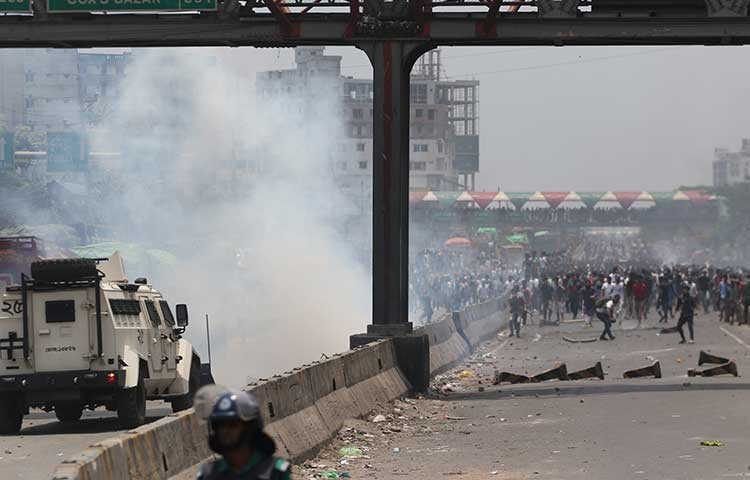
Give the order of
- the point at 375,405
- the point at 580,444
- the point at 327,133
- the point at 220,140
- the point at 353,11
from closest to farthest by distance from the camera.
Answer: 1. the point at 580,444
2. the point at 375,405
3. the point at 353,11
4. the point at 220,140
5. the point at 327,133

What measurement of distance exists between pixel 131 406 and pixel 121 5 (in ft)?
26.8

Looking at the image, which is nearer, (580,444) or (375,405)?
(580,444)

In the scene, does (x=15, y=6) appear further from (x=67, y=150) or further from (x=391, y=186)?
(x=67, y=150)

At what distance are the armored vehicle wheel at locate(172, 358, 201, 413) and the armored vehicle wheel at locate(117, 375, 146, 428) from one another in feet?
5.47

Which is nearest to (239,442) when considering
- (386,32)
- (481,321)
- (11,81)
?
(386,32)

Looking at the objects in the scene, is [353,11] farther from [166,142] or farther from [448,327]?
[166,142]

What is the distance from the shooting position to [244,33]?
88.2 feet

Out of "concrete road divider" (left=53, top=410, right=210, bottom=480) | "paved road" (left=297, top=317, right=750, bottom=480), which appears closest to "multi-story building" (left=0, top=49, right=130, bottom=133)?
"paved road" (left=297, top=317, right=750, bottom=480)

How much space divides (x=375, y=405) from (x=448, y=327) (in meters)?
15.4

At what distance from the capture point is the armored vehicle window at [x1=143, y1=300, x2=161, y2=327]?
2262 centimetres

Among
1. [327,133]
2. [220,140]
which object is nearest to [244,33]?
[220,140]

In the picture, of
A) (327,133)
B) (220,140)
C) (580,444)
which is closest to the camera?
(580,444)

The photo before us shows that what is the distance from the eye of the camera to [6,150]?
221 feet

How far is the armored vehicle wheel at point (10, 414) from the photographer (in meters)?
21.2
